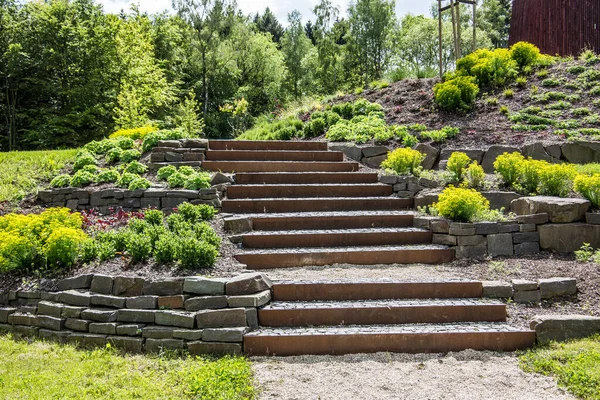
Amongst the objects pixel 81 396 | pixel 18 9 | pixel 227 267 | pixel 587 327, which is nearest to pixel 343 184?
pixel 227 267

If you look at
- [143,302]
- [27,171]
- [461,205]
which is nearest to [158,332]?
[143,302]

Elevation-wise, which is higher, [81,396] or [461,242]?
[461,242]

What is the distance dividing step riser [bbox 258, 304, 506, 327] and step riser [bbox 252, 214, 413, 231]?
7.73 feet

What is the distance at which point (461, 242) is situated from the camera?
21.6 feet

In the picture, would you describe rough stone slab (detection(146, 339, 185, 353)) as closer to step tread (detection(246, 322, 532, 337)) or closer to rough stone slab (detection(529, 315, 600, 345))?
step tread (detection(246, 322, 532, 337))

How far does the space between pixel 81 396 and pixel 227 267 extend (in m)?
2.17

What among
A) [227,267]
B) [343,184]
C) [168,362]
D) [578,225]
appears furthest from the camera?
[343,184]

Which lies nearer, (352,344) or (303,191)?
(352,344)

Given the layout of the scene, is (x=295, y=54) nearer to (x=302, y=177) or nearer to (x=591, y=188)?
(x=302, y=177)

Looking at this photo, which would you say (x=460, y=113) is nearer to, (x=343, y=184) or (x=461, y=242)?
(x=343, y=184)

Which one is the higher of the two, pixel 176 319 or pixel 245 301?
pixel 245 301

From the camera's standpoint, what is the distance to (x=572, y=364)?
4109 mm

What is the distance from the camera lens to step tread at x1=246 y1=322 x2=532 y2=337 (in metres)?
4.62

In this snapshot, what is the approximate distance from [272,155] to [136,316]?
517cm
